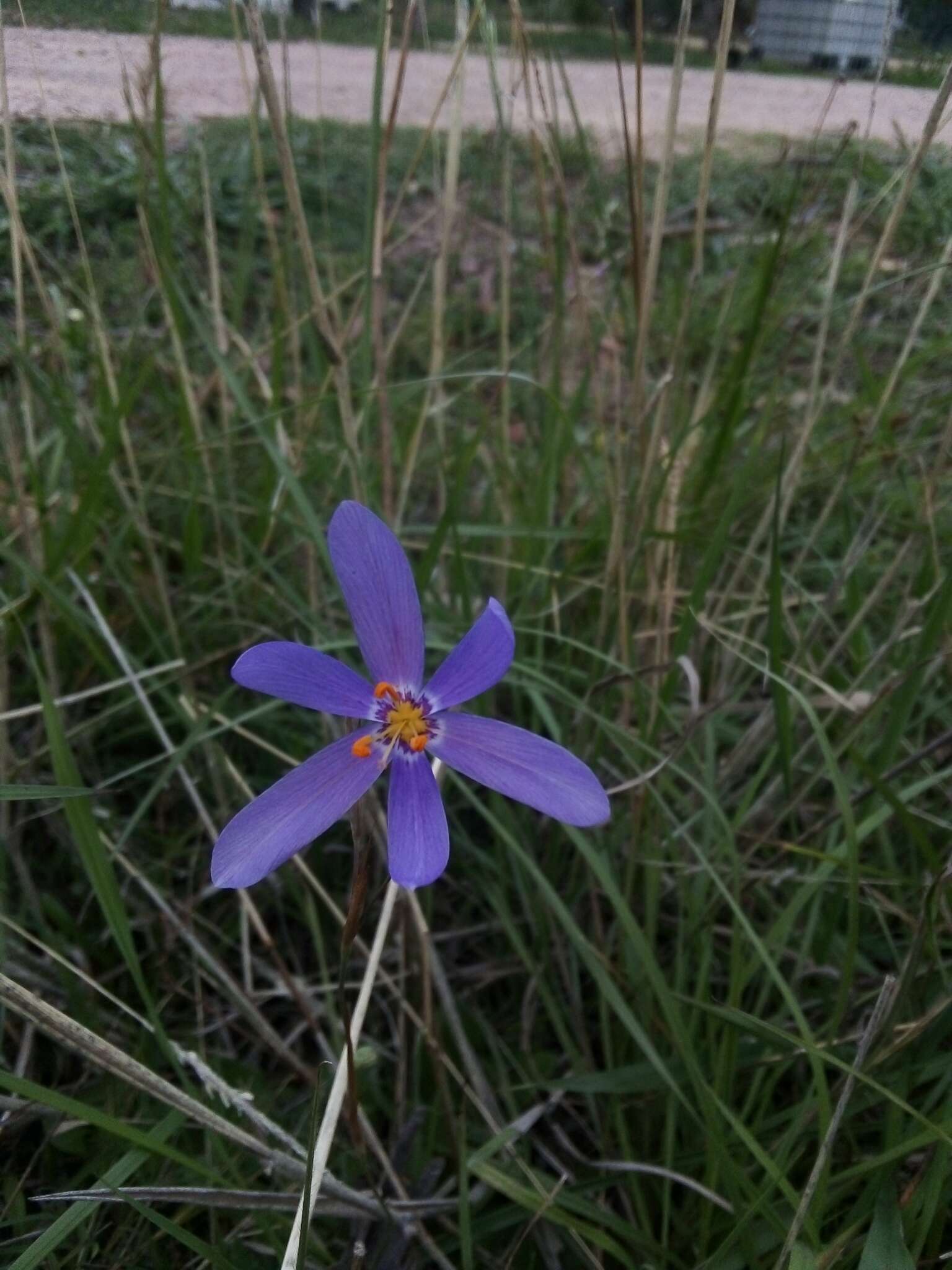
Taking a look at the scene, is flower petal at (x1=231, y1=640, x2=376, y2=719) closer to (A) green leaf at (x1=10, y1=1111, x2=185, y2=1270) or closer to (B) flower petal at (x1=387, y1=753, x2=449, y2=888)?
(B) flower petal at (x1=387, y1=753, x2=449, y2=888)

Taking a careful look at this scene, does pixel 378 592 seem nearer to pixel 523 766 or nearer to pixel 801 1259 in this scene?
pixel 523 766

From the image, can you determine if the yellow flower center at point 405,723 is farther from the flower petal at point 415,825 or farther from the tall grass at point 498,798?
the tall grass at point 498,798

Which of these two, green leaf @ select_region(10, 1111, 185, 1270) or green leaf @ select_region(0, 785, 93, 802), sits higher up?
green leaf @ select_region(0, 785, 93, 802)

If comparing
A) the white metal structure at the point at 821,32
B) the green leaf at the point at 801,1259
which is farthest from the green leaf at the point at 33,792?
the white metal structure at the point at 821,32

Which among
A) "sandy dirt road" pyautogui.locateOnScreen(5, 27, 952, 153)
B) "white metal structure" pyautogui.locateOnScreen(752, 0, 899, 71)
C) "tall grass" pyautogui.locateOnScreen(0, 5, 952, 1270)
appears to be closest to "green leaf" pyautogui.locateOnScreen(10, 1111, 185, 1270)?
"tall grass" pyautogui.locateOnScreen(0, 5, 952, 1270)

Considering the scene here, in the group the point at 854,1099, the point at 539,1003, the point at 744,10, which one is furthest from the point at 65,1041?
the point at 744,10

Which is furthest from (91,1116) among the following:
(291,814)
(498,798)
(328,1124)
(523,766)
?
(498,798)
